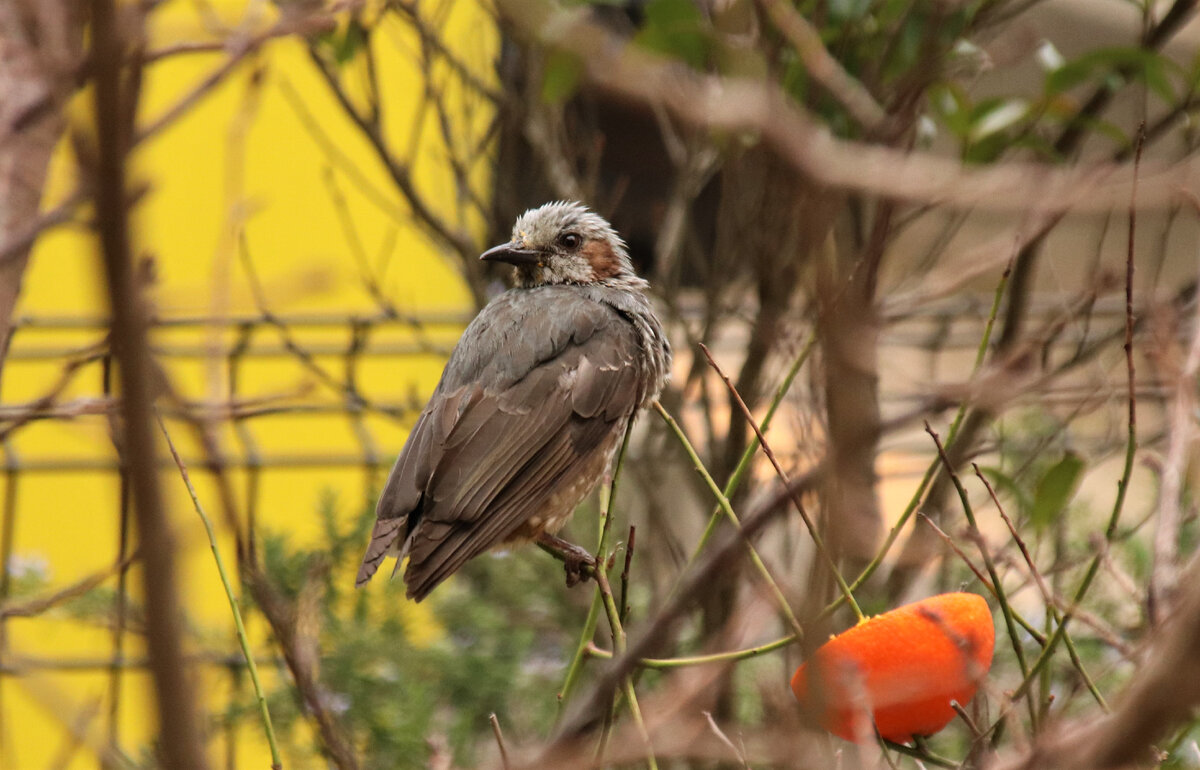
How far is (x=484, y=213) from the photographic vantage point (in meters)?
4.32

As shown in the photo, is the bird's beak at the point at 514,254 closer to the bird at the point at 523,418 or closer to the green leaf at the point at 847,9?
the bird at the point at 523,418

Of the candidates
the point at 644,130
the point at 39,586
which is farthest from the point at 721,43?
the point at 644,130

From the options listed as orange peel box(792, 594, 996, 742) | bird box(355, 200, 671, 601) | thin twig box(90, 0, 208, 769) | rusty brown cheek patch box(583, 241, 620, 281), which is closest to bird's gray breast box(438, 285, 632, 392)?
bird box(355, 200, 671, 601)

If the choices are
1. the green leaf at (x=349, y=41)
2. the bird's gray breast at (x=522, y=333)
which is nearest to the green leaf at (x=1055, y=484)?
the bird's gray breast at (x=522, y=333)

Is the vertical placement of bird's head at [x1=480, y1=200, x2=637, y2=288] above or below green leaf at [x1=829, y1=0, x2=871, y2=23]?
below

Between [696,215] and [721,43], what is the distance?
4181 mm

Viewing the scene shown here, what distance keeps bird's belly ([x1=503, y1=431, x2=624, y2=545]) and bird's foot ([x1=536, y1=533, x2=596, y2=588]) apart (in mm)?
33

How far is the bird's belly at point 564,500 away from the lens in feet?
10.5

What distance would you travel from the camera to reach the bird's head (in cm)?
370

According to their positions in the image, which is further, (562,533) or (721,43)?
(562,533)

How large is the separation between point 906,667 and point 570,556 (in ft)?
5.37

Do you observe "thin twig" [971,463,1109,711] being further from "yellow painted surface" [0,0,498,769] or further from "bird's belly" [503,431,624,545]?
"yellow painted surface" [0,0,498,769]

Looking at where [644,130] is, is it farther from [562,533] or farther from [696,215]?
[562,533]

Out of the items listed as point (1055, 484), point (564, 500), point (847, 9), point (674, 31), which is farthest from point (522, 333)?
point (1055, 484)
